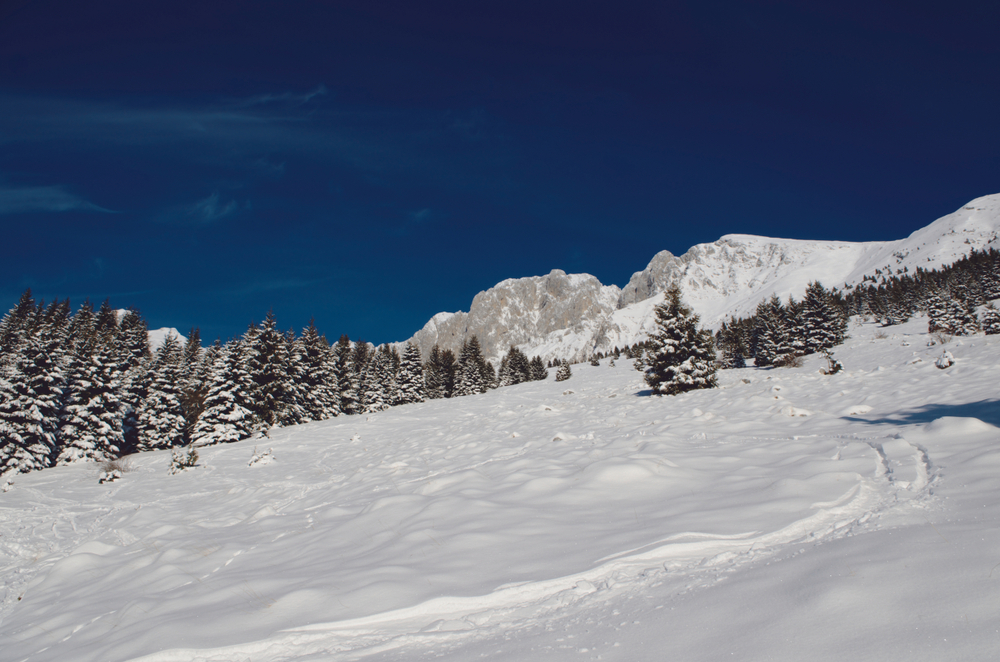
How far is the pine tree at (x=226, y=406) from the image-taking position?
76.5 feet

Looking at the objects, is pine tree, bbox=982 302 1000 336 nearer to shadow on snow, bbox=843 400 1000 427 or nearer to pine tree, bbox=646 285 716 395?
pine tree, bbox=646 285 716 395

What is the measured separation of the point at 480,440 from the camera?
12.4 m

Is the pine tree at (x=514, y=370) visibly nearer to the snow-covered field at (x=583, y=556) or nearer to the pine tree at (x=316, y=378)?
the pine tree at (x=316, y=378)

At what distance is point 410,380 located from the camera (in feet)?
154

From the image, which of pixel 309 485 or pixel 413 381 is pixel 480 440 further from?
pixel 413 381

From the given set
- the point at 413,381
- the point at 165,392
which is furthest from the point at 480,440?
the point at 413,381

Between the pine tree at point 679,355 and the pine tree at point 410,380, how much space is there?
32.2 meters

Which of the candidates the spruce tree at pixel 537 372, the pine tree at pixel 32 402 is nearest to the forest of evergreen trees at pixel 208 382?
the pine tree at pixel 32 402

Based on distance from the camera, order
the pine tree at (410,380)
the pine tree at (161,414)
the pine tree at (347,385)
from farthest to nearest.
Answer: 1. the pine tree at (410,380)
2. the pine tree at (347,385)
3. the pine tree at (161,414)

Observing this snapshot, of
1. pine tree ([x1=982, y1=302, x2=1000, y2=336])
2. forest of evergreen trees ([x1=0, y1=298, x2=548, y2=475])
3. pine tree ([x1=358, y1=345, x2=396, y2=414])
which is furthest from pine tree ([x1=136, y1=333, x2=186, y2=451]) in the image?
pine tree ([x1=982, y1=302, x2=1000, y2=336])

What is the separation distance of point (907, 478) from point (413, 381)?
44.8m

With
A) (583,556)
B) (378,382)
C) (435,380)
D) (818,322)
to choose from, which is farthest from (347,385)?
(818,322)

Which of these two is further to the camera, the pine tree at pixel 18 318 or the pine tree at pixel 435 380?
the pine tree at pixel 435 380

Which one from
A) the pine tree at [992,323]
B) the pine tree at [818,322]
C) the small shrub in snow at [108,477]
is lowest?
the pine tree at [992,323]
